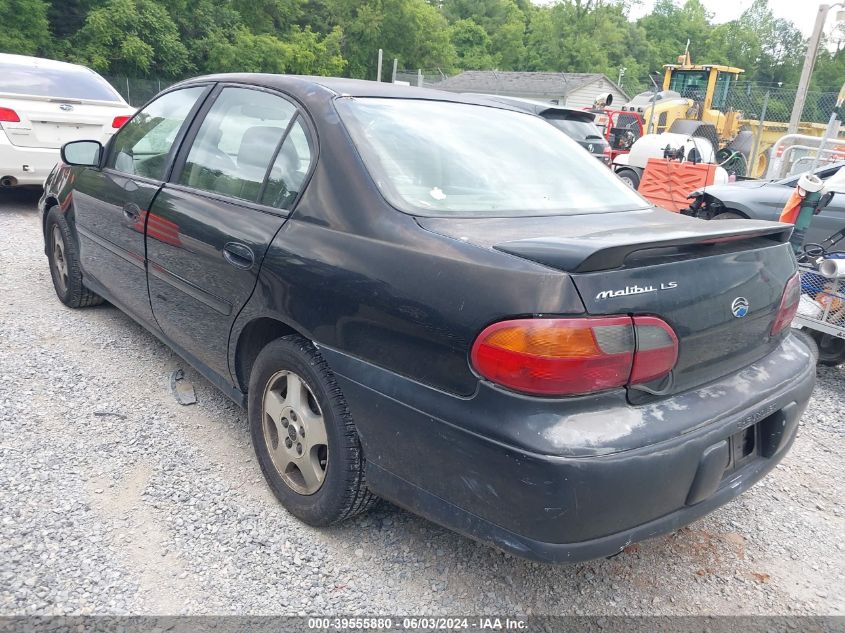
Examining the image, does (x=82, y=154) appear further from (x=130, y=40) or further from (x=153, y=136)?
(x=130, y=40)

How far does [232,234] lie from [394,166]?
29.3 inches

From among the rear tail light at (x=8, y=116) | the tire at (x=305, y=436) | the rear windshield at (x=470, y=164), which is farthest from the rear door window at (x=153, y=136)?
the rear tail light at (x=8, y=116)

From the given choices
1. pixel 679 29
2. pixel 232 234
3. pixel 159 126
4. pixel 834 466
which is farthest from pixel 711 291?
pixel 679 29

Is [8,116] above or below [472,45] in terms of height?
below

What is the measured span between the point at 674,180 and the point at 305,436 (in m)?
10.4

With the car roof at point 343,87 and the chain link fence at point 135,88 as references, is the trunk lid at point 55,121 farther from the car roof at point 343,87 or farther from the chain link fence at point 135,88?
the chain link fence at point 135,88

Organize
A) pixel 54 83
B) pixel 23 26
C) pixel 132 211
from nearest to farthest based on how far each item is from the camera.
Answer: pixel 132 211
pixel 54 83
pixel 23 26

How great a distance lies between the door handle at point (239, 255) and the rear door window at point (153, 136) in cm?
88

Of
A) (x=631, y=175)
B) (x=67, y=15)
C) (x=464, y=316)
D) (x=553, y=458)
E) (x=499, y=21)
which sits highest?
(x=499, y=21)

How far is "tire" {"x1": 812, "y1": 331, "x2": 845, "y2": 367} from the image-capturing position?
4613mm

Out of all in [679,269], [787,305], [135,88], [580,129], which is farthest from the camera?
[135,88]

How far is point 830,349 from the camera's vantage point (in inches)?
184

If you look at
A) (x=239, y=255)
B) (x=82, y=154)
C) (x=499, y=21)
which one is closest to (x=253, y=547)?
(x=239, y=255)

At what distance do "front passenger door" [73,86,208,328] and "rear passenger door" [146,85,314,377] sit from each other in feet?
0.49
